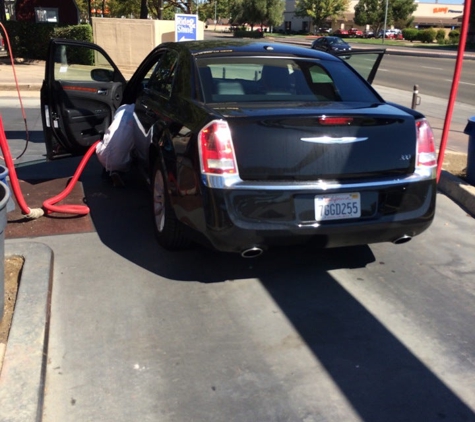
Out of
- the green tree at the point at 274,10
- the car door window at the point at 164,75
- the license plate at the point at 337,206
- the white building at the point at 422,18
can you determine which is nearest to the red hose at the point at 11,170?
the car door window at the point at 164,75

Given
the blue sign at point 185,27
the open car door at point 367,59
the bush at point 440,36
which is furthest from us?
Answer: the bush at point 440,36

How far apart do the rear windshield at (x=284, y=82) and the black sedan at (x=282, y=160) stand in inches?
0.4

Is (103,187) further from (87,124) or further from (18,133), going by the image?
(18,133)

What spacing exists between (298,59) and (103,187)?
2.95 metres

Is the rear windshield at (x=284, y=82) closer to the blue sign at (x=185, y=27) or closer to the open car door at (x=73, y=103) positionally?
the open car door at (x=73, y=103)

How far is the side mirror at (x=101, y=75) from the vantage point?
6.89 metres

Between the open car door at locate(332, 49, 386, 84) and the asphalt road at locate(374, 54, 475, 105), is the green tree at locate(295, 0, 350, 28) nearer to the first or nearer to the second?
the asphalt road at locate(374, 54, 475, 105)

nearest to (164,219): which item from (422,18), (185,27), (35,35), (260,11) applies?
(185,27)

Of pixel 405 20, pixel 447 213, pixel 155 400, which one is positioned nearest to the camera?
pixel 155 400

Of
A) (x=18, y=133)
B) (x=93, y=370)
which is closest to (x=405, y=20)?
(x=18, y=133)

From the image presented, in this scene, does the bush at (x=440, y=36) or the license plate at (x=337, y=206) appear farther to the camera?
the bush at (x=440, y=36)

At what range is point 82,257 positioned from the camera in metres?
4.95

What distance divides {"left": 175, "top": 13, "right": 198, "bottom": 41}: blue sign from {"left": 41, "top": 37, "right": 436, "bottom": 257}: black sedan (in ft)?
38.5

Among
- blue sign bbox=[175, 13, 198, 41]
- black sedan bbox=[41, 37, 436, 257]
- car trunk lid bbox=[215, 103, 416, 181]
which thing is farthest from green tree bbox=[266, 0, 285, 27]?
car trunk lid bbox=[215, 103, 416, 181]
